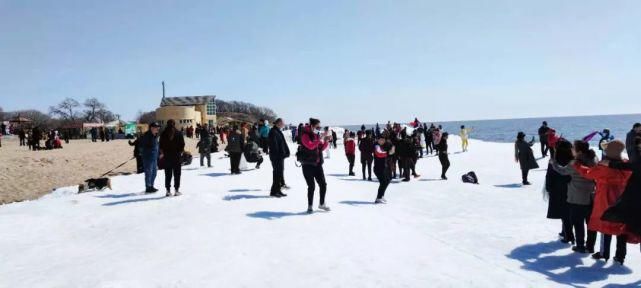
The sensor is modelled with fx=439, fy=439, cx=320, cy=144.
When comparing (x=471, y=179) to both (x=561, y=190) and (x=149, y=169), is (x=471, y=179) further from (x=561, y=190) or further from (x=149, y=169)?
(x=149, y=169)

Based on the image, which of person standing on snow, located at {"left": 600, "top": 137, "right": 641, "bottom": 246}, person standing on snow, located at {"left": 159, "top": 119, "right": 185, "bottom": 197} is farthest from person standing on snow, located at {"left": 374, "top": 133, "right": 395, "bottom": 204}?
person standing on snow, located at {"left": 600, "top": 137, "right": 641, "bottom": 246}

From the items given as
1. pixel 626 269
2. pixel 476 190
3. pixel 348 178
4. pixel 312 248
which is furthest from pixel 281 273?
pixel 348 178

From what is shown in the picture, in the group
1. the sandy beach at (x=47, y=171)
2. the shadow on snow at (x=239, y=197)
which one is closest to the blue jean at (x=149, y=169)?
the shadow on snow at (x=239, y=197)

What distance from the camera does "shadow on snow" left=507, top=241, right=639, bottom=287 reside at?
5.22m

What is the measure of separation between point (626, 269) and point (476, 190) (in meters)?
6.66

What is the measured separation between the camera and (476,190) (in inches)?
478

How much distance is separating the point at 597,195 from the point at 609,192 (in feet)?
0.52

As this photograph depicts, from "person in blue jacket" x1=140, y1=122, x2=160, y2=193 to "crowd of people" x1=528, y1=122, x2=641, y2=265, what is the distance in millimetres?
8158

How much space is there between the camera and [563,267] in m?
5.62

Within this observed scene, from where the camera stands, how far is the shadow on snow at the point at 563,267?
5.22 metres

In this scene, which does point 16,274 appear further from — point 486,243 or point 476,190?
point 476,190

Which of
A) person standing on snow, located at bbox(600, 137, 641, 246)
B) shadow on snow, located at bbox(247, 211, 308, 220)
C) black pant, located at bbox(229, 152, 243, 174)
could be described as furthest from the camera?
black pant, located at bbox(229, 152, 243, 174)

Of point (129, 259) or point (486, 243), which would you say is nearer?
point (129, 259)

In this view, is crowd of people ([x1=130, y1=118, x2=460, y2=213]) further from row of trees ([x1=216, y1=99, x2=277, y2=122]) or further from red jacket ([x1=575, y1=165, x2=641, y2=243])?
row of trees ([x1=216, y1=99, x2=277, y2=122])
